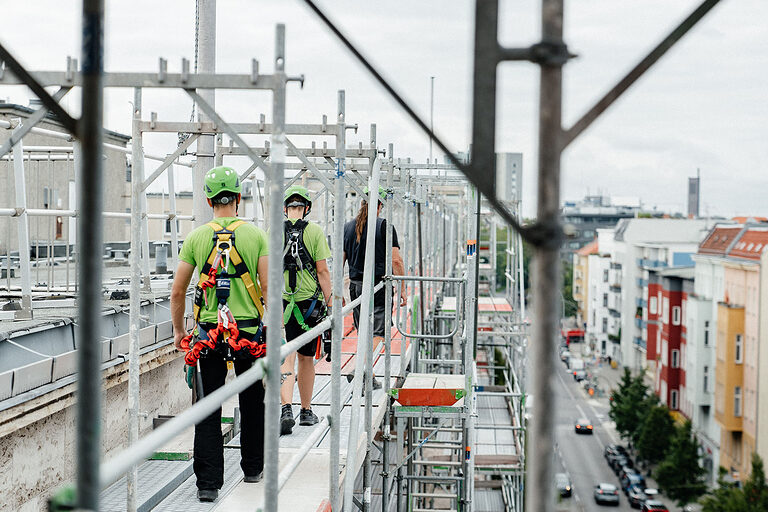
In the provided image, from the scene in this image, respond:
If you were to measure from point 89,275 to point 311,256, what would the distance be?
4.74 meters

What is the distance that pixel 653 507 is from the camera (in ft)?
129

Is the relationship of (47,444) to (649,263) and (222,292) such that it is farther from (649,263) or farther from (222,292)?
(649,263)

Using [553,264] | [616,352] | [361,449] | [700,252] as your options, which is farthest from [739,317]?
[553,264]

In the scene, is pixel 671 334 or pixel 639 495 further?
pixel 671 334

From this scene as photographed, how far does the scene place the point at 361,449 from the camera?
6215mm

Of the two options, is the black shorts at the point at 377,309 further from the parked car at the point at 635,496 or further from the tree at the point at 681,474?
the parked car at the point at 635,496

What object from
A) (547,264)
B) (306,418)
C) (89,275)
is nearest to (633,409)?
(306,418)

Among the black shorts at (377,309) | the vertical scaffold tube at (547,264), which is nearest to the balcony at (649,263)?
the black shorts at (377,309)

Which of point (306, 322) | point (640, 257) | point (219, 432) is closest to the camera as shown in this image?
point (219, 432)

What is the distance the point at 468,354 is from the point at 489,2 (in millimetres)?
6873

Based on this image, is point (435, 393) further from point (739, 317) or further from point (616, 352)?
→ point (616, 352)

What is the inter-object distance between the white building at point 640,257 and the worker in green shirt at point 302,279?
64.2 meters

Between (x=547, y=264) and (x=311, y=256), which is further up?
(x=547, y=264)

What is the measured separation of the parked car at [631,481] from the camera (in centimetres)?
4422
